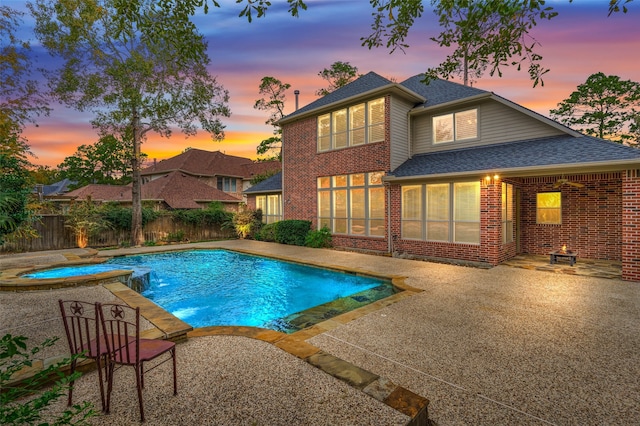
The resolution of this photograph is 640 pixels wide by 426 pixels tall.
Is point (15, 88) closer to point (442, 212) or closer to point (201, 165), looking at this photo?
point (442, 212)

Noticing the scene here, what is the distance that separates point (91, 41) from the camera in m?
14.2

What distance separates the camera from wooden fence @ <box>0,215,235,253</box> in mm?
13609

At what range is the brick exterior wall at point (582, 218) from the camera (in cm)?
940

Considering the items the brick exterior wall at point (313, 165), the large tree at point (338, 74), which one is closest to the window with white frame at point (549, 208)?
the brick exterior wall at point (313, 165)

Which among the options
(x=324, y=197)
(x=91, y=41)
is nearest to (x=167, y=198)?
(x=91, y=41)

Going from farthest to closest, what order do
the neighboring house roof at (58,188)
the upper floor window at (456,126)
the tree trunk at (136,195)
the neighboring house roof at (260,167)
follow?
the neighboring house roof at (58,188) → the neighboring house roof at (260,167) → the tree trunk at (136,195) → the upper floor window at (456,126)

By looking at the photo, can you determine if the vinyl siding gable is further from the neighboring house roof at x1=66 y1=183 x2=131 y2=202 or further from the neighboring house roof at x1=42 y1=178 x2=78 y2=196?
the neighboring house roof at x1=42 y1=178 x2=78 y2=196

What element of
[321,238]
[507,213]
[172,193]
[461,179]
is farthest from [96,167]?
[507,213]

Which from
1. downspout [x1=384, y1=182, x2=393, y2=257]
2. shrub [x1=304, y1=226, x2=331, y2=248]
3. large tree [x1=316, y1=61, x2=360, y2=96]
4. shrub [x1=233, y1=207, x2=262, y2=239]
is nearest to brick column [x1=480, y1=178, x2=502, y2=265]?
downspout [x1=384, y1=182, x2=393, y2=257]

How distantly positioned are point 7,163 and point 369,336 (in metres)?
4.49

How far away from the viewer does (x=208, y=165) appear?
97.8ft

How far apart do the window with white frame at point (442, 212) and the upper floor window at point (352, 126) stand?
285 cm

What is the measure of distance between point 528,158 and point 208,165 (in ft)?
89.0

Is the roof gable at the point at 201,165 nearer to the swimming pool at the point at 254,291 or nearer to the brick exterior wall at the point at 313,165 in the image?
the brick exterior wall at the point at 313,165
